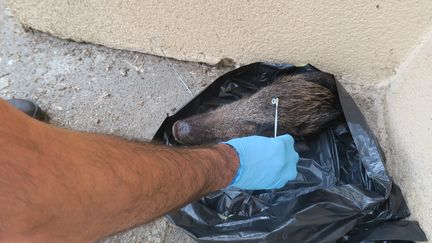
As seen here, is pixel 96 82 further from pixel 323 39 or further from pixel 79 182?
pixel 79 182

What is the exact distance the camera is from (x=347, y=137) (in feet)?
6.50

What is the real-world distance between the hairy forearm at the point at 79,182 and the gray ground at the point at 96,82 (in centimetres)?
87

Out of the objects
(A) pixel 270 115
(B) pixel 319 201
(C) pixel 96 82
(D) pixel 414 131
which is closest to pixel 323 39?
(A) pixel 270 115

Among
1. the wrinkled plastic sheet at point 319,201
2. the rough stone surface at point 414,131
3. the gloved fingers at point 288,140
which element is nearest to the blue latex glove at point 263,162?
the gloved fingers at point 288,140

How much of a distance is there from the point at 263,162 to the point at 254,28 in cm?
65

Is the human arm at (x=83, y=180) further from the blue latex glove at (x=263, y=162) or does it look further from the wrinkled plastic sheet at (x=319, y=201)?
the wrinkled plastic sheet at (x=319, y=201)

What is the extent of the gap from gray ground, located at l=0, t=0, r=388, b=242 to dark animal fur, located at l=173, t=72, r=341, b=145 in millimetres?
257

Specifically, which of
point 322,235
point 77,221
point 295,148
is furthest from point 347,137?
point 77,221

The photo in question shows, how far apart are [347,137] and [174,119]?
0.83 metres

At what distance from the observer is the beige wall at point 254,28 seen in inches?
69.9

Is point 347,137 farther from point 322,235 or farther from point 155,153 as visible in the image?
point 155,153

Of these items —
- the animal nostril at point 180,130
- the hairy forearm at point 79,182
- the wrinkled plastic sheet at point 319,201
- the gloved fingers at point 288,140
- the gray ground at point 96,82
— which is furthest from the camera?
the gray ground at point 96,82

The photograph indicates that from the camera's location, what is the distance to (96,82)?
239cm

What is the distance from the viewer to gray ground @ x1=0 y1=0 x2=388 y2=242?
228 cm
